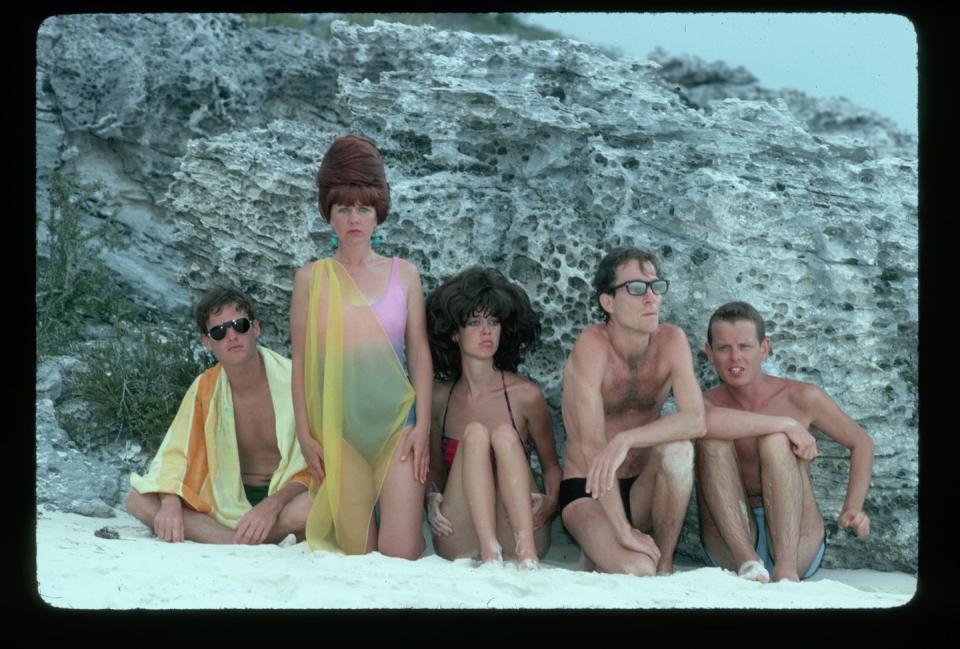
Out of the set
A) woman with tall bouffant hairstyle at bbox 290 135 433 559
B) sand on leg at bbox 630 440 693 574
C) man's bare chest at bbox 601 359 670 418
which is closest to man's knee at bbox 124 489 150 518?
woman with tall bouffant hairstyle at bbox 290 135 433 559

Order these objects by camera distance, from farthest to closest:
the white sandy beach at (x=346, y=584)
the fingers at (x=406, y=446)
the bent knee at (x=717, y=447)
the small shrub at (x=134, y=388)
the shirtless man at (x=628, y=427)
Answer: the small shrub at (x=134, y=388), the fingers at (x=406, y=446), the bent knee at (x=717, y=447), the shirtless man at (x=628, y=427), the white sandy beach at (x=346, y=584)

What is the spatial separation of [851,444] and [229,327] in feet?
9.48

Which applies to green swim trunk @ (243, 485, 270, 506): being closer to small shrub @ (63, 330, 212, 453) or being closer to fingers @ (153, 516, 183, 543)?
fingers @ (153, 516, 183, 543)

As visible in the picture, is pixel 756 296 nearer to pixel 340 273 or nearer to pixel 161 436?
pixel 340 273

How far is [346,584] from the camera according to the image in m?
5.00

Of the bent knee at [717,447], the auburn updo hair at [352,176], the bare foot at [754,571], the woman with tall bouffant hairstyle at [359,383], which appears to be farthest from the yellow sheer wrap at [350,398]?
the bare foot at [754,571]

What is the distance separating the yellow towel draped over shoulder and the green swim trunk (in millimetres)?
85

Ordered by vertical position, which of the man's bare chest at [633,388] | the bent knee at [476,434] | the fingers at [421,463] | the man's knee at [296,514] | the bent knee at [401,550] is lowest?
the bent knee at [401,550]

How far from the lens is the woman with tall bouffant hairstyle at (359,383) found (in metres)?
5.67

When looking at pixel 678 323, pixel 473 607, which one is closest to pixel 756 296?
pixel 678 323

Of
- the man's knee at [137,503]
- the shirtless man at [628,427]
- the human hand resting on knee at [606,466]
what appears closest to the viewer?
the human hand resting on knee at [606,466]

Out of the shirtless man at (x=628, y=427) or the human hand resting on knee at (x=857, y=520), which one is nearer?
the shirtless man at (x=628, y=427)

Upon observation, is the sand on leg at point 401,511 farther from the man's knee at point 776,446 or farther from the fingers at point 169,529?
the man's knee at point 776,446

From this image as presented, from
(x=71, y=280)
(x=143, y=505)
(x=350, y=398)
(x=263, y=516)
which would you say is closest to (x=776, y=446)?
(x=350, y=398)
